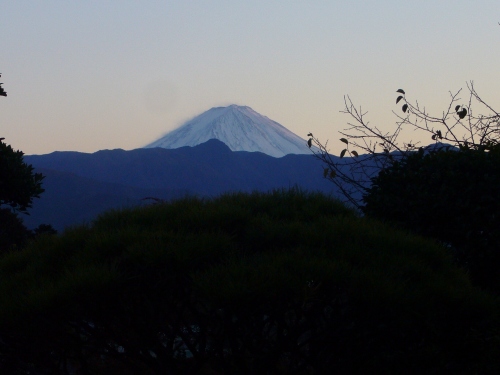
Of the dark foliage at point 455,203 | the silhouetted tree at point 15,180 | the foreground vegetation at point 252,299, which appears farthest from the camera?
the silhouetted tree at point 15,180

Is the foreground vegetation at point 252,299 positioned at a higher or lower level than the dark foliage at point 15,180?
lower

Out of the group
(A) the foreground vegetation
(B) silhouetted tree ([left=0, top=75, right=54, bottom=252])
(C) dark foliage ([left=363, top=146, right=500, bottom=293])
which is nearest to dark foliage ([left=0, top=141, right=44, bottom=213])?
(B) silhouetted tree ([left=0, top=75, right=54, bottom=252])

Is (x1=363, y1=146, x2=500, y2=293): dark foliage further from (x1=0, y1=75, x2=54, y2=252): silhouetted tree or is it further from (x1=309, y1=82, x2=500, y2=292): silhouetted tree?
(x1=0, y1=75, x2=54, y2=252): silhouetted tree

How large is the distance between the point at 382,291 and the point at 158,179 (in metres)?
184

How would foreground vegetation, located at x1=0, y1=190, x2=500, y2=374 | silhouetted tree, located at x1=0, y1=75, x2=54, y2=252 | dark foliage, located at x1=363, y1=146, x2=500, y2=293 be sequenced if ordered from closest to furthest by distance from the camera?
foreground vegetation, located at x1=0, y1=190, x2=500, y2=374, dark foliage, located at x1=363, y1=146, x2=500, y2=293, silhouetted tree, located at x1=0, y1=75, x2=54, y2=252

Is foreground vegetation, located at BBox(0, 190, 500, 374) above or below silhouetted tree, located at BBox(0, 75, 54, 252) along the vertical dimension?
below

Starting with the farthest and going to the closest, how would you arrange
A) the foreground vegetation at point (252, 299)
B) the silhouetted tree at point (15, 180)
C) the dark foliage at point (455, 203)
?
the silhouetted tree at point (15, 180) → the dark foliage at point (455, 203) → the foreground vegetation at point (252, 299)

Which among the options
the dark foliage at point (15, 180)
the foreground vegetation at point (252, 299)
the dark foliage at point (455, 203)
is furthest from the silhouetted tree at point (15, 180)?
the dark foliage at point (455, 203)

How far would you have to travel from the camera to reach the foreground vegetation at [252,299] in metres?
4.25

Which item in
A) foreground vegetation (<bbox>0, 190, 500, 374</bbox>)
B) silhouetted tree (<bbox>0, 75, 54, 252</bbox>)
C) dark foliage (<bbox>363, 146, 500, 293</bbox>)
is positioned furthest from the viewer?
silhouetted tree (<bbox>0, 75, 54, 252</bbox>)

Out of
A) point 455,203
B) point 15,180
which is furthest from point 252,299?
point 15,180

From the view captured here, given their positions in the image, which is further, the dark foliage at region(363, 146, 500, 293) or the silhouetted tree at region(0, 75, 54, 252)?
the silhouetted tree at region(0, 75, 54, 252)

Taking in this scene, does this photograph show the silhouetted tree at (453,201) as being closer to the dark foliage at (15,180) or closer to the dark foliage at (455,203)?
the dark foliage at (455,203)

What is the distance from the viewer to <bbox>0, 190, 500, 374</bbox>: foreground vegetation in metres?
4.25
